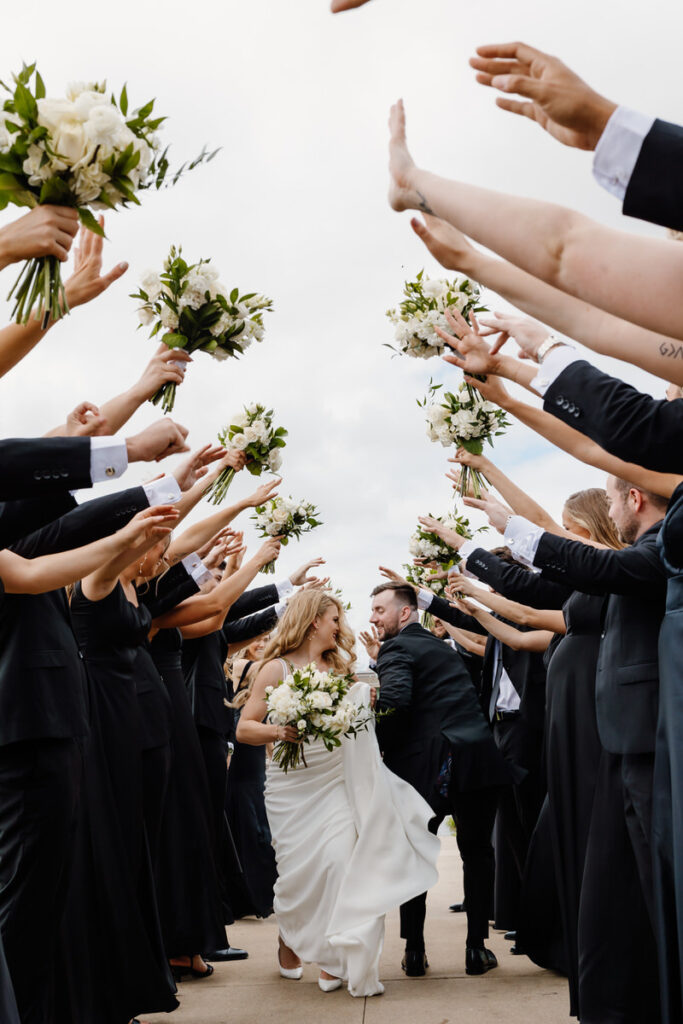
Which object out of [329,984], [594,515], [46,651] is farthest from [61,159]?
[329,984]

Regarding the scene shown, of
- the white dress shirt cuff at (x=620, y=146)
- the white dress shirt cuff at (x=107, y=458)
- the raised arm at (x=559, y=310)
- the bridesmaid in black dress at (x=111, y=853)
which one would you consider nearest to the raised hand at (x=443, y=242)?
the raised arm at (x=559, y=310)

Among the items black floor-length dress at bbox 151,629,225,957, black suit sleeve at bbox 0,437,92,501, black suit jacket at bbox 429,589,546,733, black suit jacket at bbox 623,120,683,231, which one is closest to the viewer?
black suit jacket at bbox 623,120,683,231

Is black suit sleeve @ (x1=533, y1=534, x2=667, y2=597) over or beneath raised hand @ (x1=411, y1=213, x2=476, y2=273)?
beneath

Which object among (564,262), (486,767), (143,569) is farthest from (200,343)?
(486,767)

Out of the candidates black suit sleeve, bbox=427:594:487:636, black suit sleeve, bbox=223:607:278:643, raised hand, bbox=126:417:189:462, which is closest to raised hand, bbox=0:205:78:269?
raised hand, bbox=126:417:189:462

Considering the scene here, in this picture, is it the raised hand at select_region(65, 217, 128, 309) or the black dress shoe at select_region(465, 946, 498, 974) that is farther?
the black dress shoe at select_region(465, 946, 498, 974)

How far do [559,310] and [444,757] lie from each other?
4.79m

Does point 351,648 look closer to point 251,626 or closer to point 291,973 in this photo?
point 251,626

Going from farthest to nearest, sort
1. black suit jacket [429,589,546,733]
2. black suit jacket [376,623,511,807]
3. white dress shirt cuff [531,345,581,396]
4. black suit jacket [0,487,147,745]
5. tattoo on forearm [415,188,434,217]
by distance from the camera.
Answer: black suit jacket [429,589,546,733], black suit jacket [376,623,511,807], black suit jacket [0,487,147,745], white dress shirt cuff [531,345,581,396], tattoo on forearm [415,188,434,217]

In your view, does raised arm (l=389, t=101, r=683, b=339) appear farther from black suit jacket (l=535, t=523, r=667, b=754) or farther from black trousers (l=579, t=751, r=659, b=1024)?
black trousers (l=579, t=751, r=659, b=1024)

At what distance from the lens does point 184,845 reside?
20.5 ft

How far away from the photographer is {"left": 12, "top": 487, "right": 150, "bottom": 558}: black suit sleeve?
13.5 feet

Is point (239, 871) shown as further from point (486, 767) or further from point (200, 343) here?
point (200, 343)

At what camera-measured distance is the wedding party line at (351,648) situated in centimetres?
234
